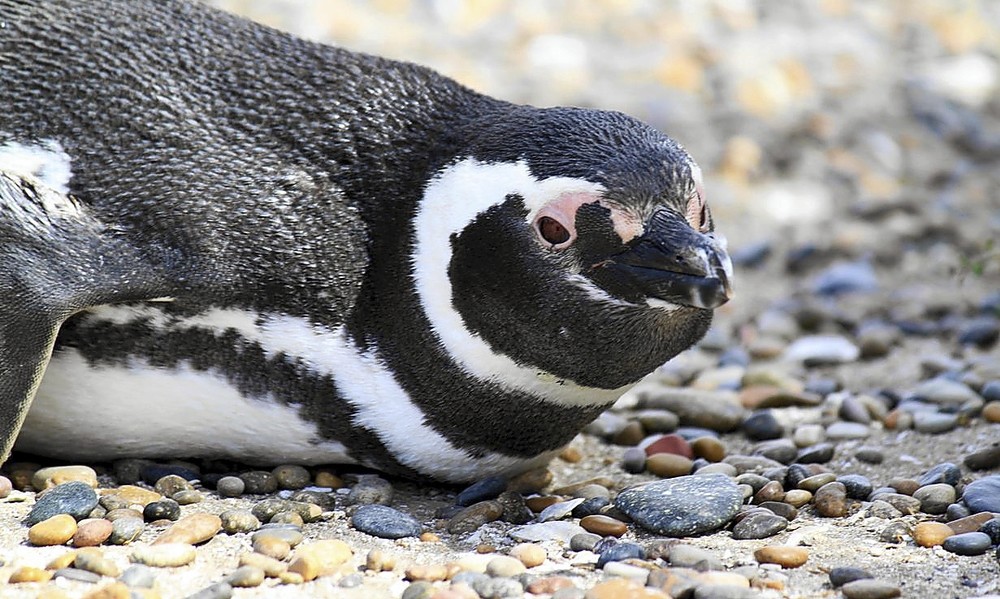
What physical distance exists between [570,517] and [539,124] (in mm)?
1084

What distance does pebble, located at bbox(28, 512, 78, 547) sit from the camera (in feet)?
11.2

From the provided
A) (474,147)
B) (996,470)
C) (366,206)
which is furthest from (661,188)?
(996,470)

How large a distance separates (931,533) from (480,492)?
124 centimetres

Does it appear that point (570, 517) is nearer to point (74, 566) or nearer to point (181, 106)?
point (74, 566)

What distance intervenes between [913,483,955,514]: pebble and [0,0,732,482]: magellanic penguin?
2.61 feet

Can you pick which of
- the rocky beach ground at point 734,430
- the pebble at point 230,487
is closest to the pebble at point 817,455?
the rocky beach ground at point 734,430

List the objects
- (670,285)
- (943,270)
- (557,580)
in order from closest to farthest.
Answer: (557,580), (670,285), (943,270)

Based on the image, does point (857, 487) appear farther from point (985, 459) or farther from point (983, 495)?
point (985, 459)

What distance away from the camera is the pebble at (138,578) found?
3.13 metres

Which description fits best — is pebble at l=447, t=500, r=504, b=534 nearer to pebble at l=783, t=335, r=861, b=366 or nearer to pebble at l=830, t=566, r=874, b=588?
pebble at l=830, t=566, r=874, b=588

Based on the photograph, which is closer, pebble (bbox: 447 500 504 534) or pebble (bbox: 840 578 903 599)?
pebble (bbox: 840 578 903 599)

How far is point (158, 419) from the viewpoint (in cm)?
396

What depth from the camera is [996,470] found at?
410 cm

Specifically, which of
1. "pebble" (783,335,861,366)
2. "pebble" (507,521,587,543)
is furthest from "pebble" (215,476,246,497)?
"pebble" (783,335,861,366)
